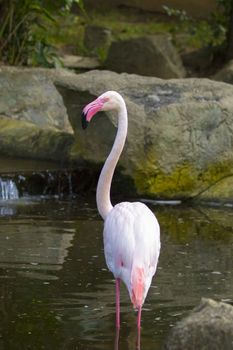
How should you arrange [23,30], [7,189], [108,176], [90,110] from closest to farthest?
1. [90,110]
2. [108,176]
3. [7,189]
4. [23,30]

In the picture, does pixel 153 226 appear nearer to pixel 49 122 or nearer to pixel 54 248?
pixel 54 248

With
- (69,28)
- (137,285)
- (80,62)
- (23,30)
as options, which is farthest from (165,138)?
(69,28)

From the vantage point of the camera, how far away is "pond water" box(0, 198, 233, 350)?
5.29m

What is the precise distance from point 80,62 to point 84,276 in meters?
8.98

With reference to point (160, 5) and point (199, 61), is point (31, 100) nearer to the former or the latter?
point (199, 61)

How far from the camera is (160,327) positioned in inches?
213

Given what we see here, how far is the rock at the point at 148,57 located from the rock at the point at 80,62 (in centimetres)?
37

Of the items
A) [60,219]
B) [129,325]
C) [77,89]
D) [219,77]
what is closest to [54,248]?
[60,219]

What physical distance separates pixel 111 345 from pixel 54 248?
214 cm

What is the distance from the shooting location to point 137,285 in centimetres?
495

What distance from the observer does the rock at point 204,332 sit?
4.58 meters

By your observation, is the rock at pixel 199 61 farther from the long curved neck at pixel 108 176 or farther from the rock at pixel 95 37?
the long curved neck at pixel 108 176

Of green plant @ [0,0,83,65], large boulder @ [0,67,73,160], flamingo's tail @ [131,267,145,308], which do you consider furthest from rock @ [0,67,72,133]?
flamingo's tail @ [131,267,145,308]

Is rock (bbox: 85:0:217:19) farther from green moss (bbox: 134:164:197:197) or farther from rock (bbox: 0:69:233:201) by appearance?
green moss (bbox: 134:164:197:197)
